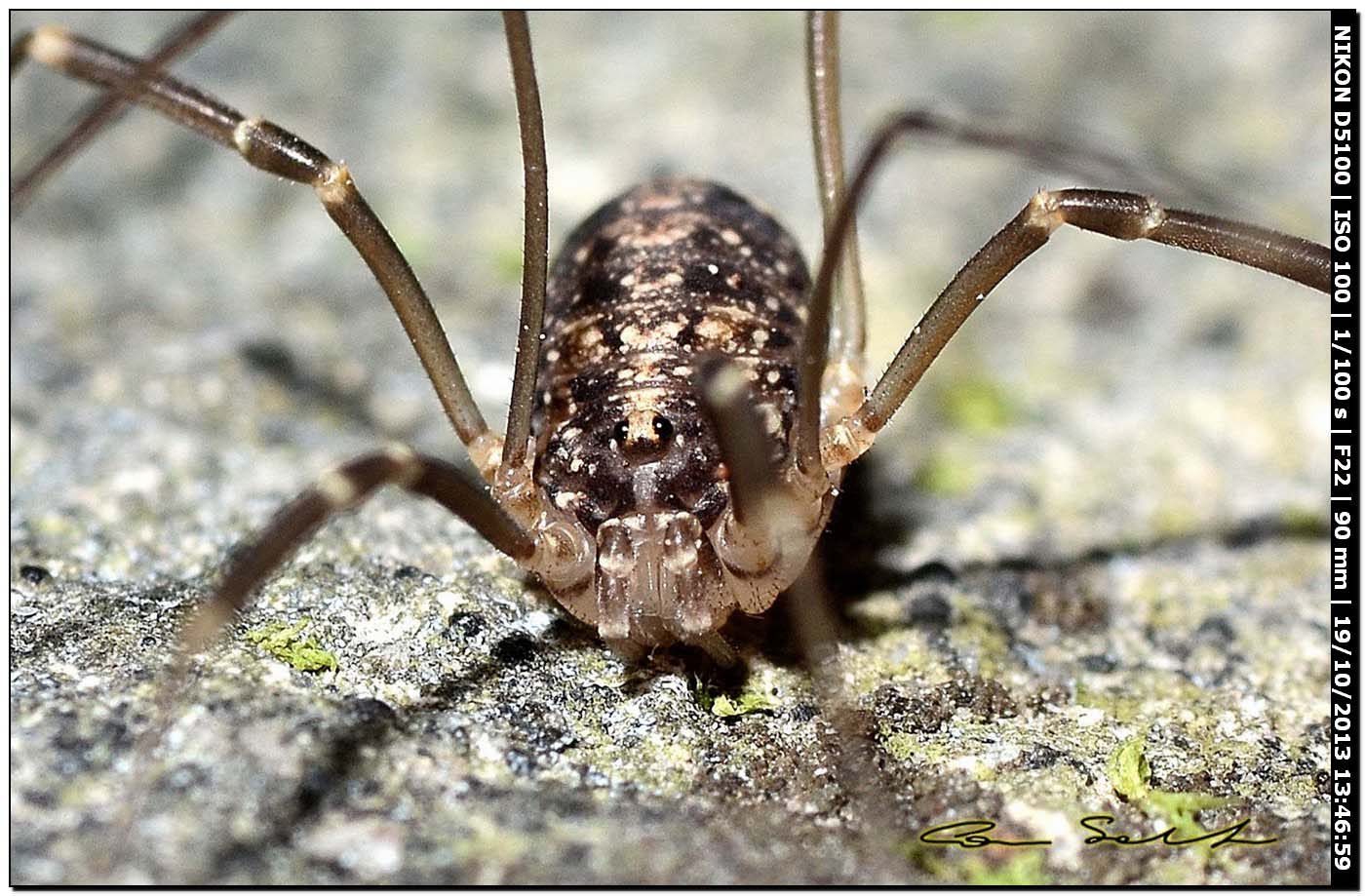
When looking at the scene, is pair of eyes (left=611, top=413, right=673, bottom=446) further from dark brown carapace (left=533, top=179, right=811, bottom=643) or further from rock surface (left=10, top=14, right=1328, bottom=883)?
rock surface (left=10, top=14, right=1328, bottom=883)

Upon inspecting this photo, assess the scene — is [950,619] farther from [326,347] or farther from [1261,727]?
[326,347]

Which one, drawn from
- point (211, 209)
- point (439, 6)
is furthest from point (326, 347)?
point (439, 6)

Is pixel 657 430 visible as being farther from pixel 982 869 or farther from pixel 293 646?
pixel 982 869

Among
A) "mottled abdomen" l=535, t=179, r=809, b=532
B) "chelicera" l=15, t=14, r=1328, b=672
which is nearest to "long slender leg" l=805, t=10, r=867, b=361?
"mottled abdomen" l=535, t=179, r=809, b=532

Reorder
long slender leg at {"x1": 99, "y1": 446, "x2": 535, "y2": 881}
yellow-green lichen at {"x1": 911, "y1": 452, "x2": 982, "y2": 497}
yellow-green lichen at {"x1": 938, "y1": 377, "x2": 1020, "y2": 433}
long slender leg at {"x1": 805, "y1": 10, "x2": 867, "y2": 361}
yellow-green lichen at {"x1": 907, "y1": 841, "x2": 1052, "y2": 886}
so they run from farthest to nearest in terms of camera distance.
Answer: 1. yellow-green lichen at {"x1": 938, "y1": 377, "x2": 1020, "y2": 433}
2. yellow-green lichen at {"x1": 911, "y1": 452, "x2": 982, "y2": 497}
3. long slender leg at {"x1": 805, "y1": 10, "x2": 867, "y2": 361}
4. yellow-green lichen at {"x1": 907, "y1": 841, "x2": 1052, "y2": 886}
5. long slender leg at {"x1": 99, "y1": 446, "x2": 535, "y2": 881}

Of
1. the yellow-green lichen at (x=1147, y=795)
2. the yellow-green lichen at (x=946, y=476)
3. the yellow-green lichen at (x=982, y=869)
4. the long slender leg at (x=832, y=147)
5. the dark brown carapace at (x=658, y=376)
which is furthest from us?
the yellow-green lichen at (x=946, y=476)
